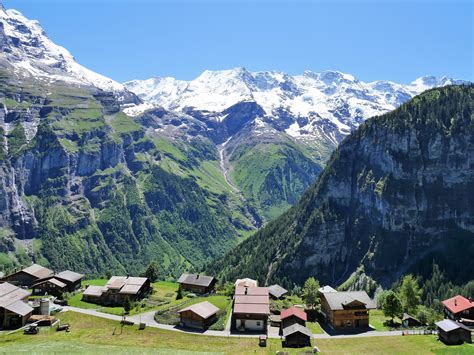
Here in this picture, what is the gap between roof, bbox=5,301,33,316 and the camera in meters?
107

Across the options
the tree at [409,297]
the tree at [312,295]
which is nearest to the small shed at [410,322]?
the tree at [409,297]

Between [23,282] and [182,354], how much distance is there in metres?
91.7

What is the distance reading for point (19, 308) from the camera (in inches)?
4301

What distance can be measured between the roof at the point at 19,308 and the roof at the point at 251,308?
50178 mm

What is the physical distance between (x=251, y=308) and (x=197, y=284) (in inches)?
2264

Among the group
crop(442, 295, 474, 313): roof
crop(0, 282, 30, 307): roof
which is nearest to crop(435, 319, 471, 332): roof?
crop(442, 295, 474, 313): roof

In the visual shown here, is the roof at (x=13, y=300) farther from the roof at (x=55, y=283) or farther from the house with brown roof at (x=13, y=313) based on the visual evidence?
the roof at (x=55, y=283)

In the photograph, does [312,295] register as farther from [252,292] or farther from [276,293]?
[276,293]

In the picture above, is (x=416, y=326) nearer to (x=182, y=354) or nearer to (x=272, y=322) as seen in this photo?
(x=272, y=322)

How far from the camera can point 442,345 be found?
100125 millimetres

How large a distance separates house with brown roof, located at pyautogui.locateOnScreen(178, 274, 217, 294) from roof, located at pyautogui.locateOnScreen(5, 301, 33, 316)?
64683 millimetres

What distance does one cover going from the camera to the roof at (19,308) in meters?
107

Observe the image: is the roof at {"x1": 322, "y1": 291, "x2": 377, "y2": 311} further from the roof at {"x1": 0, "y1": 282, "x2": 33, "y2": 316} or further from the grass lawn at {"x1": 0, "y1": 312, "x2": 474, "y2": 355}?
the roof at {"x1": 0, "y1": 282, "x2": 33, "y2": 316}

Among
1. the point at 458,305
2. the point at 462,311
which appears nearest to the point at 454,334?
the point at 462,311
